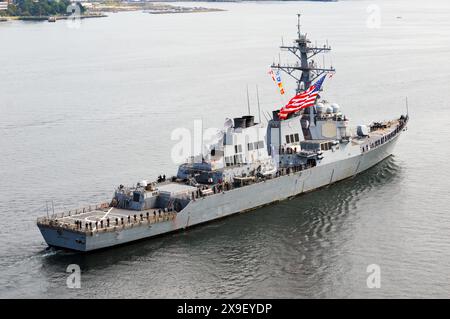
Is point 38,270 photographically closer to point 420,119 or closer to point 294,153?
point 294,153

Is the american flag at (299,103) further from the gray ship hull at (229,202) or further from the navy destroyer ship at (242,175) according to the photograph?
the gray ship hull at (229,202)

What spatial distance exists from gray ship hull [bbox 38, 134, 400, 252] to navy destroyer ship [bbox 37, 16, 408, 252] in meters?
0.06

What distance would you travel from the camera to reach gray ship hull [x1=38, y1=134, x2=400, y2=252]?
3975cm

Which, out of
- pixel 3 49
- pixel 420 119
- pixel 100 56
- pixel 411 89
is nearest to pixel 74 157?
pixel 420 119

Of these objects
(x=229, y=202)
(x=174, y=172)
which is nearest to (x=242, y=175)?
(x=229, y=202)

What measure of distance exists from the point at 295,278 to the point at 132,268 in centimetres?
845

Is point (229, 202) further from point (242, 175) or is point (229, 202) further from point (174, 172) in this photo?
point (174, 172)

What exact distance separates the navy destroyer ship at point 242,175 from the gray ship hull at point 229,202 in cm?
6

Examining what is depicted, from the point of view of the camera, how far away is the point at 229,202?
45781 millimetres

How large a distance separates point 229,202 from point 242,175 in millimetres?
2770

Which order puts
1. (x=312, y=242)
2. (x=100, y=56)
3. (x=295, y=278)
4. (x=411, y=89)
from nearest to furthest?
(x=295, y=278), (x=312, y=242), (x=411, y=89), (x=100, y=56)

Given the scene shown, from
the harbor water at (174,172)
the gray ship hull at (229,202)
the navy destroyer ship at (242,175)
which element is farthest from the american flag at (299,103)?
the harbor water at (174,172)

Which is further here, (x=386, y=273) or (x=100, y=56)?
(x=100, y=56)

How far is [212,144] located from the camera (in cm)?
4862
